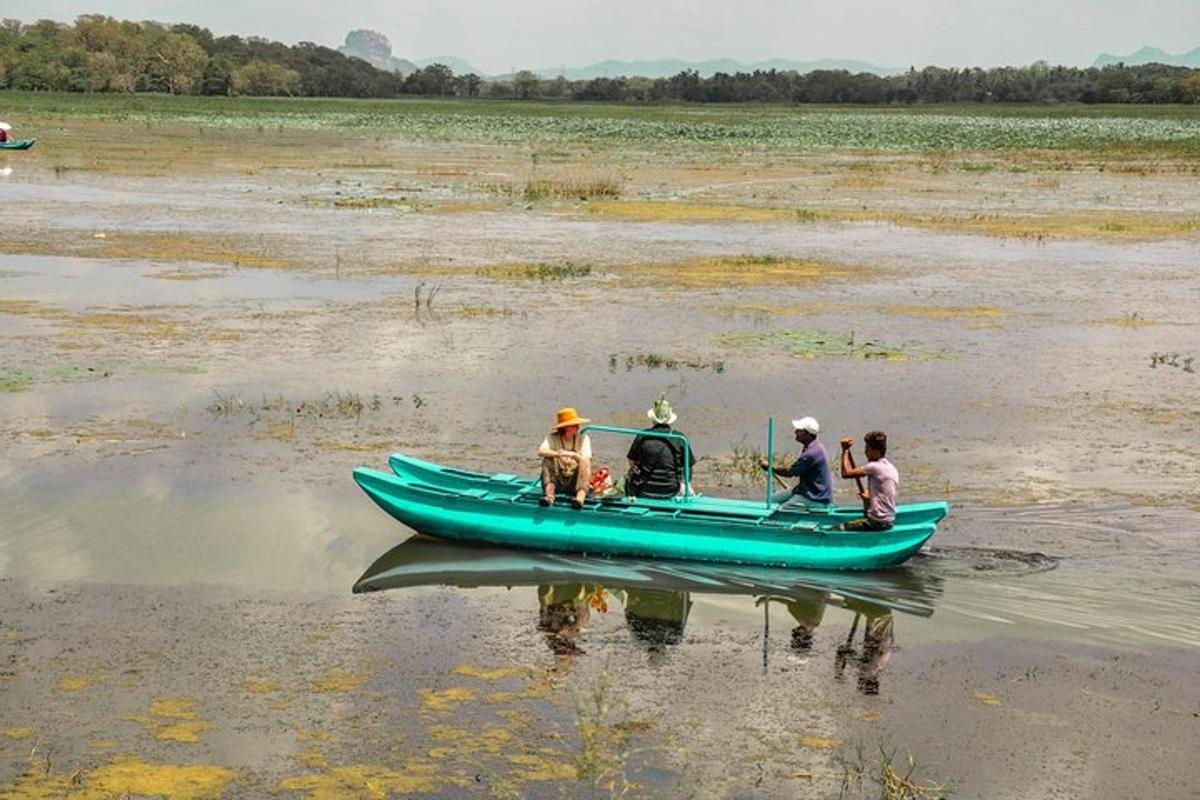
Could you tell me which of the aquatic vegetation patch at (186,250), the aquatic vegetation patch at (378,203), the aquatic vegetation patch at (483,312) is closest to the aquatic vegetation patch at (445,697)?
the aquatic vegetation patch at (483,312)

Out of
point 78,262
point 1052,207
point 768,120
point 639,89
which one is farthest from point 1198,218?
point 639,89

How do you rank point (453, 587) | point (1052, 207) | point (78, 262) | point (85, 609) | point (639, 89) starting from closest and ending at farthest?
point (85, 609)
point (453, 587)
point (78, 262)
point (1052, 207)
point (639, 89)

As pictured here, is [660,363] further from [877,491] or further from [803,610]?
[803,610]

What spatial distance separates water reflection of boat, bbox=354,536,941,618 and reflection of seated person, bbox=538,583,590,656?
0.65ft

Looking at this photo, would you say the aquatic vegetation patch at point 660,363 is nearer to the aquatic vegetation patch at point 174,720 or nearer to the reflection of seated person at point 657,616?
the reflection of seated person at point 657,616

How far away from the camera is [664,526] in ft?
42.7

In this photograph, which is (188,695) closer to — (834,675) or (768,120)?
(834,675)

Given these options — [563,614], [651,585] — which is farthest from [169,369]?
[563,614]

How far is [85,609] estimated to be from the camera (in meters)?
11.6

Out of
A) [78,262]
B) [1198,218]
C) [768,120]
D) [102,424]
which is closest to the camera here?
[102,424]

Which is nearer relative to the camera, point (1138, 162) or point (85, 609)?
point (85, 609)

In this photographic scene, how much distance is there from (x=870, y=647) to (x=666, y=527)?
2.26 metres

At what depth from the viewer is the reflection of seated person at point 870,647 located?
35.5 feet

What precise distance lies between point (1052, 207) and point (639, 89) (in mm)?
142431
